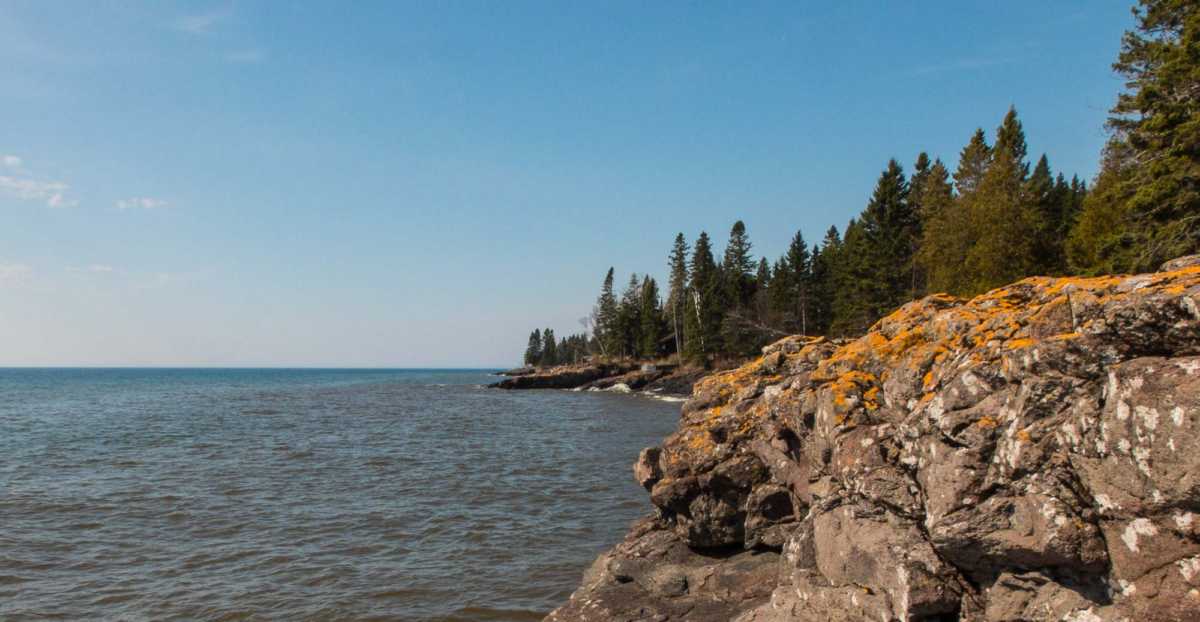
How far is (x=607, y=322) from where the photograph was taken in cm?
12512

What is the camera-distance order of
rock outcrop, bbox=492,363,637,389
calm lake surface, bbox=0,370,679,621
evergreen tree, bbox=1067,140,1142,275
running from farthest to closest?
rock outcrop, bbox=492,363,637,389 → evergreen tree, bbox=1067,140,1142,275 → calm lake surface, bbox=0,370,679,621

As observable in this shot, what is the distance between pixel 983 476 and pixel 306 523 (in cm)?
1639

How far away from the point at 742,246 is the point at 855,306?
4463 cm

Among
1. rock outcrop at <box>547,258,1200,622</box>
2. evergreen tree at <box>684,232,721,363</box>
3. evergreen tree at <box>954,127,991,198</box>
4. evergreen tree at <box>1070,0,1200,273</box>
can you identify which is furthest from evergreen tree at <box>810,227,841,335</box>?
rock outcrop at <box>547,258,1200,622</box>

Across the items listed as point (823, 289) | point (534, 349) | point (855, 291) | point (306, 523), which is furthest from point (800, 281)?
point (534, 349)

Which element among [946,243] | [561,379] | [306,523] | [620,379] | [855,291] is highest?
[946,243]

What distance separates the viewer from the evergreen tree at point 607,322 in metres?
115

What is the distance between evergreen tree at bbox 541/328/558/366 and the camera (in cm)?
17938

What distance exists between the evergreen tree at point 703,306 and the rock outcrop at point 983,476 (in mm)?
74695

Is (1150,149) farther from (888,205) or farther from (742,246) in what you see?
(742,246)

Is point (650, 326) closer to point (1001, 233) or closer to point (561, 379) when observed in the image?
point (561, 379)

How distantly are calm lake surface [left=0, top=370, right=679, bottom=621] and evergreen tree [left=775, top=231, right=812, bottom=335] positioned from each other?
165 feet

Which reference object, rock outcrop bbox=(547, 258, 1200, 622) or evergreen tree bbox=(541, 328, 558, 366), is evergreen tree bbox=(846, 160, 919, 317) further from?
evergreen tree bbox=(541, 328, 558, 366)

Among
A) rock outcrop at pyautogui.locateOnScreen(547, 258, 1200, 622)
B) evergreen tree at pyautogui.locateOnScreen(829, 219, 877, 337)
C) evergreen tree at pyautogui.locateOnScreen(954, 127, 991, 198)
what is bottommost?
rock outcrop at pyautogui.locateOnScreen(547, 258, 1200, 622)
